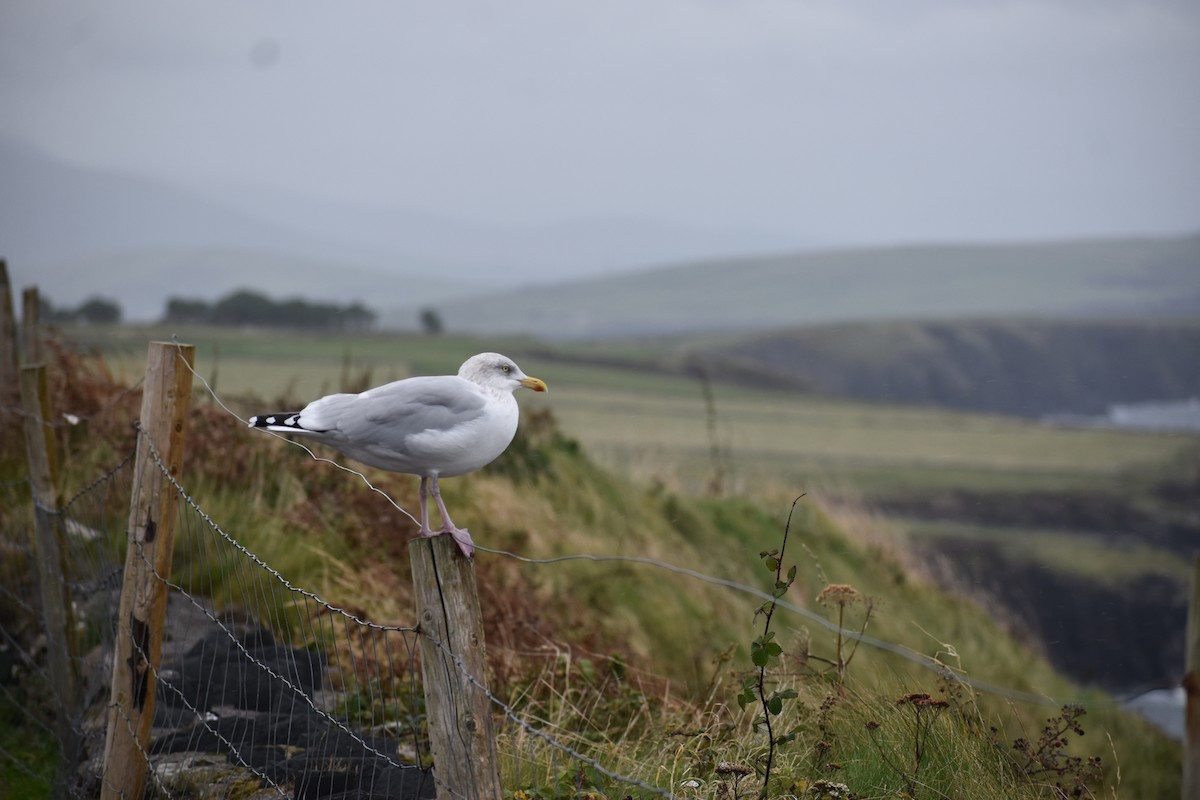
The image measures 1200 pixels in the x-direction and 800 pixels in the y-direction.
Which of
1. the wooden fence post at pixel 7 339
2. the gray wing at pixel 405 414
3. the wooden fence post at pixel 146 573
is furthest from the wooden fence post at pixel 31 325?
the gray wing at pixel 405 414

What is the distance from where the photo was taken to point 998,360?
80.0m

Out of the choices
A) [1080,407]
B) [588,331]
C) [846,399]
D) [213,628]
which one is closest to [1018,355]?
[1080,407]

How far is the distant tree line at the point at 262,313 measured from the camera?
33.8 metres

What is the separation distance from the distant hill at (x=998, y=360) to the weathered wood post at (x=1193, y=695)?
62489mm

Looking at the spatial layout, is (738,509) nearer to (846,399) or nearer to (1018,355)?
(846,399)

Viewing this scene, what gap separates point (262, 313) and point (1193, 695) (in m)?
33.3

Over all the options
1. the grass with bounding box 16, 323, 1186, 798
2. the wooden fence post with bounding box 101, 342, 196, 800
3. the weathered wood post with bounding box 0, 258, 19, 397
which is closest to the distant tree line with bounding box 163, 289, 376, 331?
the grass with bounding box 16, 323, 1186, 798

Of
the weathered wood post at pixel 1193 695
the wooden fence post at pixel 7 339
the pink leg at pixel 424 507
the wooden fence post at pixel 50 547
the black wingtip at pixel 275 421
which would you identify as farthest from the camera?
the wooden fence post at pixel 7 339

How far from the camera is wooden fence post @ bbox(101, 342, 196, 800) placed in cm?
509

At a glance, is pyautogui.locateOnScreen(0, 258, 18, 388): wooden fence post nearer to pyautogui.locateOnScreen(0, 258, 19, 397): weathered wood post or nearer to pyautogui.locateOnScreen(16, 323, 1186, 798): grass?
pyautogui.locateOnScreen(0, 258, 19, 397): weathered wood post

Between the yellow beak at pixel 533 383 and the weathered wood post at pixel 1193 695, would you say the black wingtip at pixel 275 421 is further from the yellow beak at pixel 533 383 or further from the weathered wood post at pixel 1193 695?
the weathered wood post at pixel 1193 695

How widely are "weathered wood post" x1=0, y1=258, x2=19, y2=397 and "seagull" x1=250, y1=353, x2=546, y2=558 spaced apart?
21.8 feet

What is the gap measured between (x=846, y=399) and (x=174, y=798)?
46.6 meters

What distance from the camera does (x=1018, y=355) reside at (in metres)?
85.1
